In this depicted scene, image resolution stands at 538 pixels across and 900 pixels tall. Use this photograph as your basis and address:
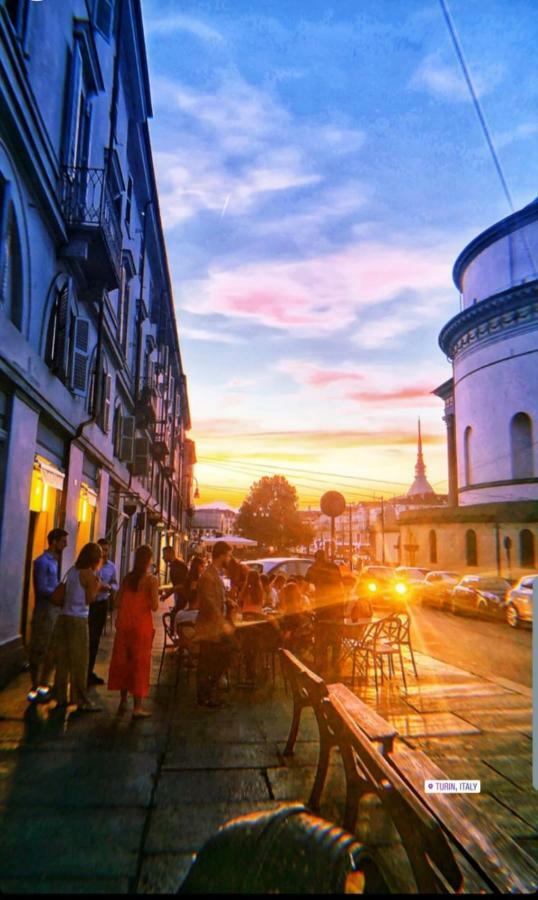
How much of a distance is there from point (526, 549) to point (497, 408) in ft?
34.7

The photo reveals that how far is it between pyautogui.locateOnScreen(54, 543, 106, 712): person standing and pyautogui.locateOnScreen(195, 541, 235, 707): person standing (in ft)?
3.56

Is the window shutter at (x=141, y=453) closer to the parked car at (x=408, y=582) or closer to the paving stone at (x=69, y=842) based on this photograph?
the parked car at (x=408, y=582)

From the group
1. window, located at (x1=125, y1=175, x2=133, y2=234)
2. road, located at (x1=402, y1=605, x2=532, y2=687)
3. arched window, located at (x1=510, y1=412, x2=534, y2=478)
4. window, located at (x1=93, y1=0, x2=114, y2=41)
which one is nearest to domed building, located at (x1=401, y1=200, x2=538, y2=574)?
arched window, located at (x1=510, y1=412, x2=534, y2=478)

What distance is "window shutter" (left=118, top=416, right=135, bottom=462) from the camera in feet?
57.8

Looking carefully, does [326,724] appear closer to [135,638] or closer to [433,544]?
[135,638]

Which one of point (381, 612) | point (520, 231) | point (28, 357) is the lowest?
point (381, 612)

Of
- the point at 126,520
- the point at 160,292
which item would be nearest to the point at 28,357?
the point at 126,520

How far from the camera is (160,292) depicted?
26.4 meters

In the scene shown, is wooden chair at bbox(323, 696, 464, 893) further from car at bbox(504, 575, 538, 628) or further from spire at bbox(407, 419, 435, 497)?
spire at bbox(407, 419, 435, 497)

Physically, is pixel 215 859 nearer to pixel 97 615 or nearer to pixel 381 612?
pixel 97 615

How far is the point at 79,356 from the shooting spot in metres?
10.9

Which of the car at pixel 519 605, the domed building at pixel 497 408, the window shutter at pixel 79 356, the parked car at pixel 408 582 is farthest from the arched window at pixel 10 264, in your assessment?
the domed building at pixel 497 408

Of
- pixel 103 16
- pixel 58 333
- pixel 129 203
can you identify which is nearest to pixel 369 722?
pixel 58 333

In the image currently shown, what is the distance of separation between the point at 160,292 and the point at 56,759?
23.9m
